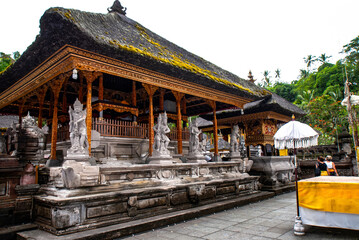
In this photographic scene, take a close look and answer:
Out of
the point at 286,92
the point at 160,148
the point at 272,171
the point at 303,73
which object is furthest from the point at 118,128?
the point at 303,73

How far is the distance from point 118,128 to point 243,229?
551 cm

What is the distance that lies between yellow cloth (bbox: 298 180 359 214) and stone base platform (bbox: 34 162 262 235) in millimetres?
3397

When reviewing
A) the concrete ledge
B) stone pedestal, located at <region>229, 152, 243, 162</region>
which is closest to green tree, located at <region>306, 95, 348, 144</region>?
stone pedestal, located at <region>229, 152, 243, 162</region>

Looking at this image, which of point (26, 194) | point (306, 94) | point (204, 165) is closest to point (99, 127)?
point (26, 194)

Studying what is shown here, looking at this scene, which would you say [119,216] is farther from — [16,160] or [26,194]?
[16,160]

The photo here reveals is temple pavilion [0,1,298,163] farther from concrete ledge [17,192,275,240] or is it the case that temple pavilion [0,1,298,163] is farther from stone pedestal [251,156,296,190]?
stone pedestal [251,156,296,190]

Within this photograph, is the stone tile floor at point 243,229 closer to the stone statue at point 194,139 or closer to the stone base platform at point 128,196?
the stone base platform at point 128,196

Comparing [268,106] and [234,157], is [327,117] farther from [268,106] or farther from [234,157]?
[234,157]

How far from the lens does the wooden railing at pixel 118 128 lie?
28.7 ft

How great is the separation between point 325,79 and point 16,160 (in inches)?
1820

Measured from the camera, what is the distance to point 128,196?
629cm

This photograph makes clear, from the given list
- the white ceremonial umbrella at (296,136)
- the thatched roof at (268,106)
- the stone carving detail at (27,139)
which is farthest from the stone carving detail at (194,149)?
the thatched roof at (268,106)

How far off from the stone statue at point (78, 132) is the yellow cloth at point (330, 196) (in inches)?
211

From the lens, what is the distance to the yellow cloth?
5.00m
